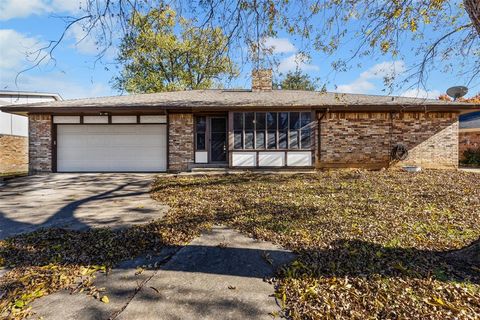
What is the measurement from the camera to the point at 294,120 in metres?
11.1

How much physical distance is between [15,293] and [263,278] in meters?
2.47

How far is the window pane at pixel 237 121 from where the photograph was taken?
11125 mm

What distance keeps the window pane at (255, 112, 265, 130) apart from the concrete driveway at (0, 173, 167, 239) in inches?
194

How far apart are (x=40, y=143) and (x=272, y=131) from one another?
10.0 meters

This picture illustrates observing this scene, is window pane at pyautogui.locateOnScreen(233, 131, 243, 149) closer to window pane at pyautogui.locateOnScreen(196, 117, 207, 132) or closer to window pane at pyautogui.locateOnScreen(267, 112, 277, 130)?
window pane at pyautogui.locateOnScreen(267, 112, 277, 130)

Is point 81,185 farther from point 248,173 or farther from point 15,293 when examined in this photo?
point 15,293

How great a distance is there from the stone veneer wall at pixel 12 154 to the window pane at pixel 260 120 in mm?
13868

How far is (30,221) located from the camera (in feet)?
16.2

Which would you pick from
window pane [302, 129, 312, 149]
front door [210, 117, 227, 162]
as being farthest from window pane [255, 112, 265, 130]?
window pane [302, 129, 312, 149]

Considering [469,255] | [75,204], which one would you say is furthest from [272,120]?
[469,255]

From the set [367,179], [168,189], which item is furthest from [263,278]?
[367,179]

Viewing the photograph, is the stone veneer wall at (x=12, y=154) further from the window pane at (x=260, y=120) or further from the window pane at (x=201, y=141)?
the window pane at (x=260, y=120)

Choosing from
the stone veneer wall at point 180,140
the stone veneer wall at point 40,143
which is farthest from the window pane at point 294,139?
the stone veneer wall at point 40,143

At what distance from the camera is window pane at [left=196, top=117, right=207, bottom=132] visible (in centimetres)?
1180
